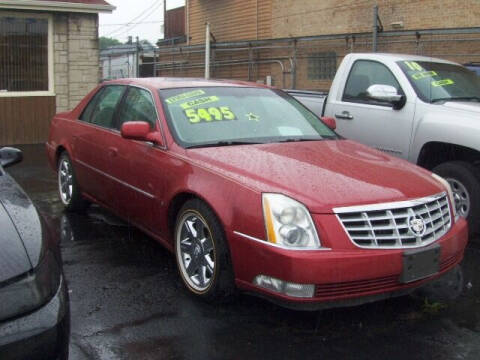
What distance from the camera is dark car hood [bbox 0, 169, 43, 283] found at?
254 centimetres

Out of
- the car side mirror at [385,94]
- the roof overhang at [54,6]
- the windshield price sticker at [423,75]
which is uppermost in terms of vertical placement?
the roof overhang at [54,6]

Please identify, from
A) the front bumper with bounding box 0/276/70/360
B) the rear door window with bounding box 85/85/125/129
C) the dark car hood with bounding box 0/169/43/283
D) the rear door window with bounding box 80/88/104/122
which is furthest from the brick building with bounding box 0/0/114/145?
the front bumper with bounding box 0/276/70/360

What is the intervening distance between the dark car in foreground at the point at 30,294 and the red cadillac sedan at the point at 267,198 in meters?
1.17

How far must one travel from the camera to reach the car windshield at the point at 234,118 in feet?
14.6

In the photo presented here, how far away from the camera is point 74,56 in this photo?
11.7 metres

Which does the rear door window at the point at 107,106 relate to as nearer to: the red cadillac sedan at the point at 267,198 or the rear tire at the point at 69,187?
the red cadillac sedan at the point at 267,198

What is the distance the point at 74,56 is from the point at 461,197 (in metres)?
8.70

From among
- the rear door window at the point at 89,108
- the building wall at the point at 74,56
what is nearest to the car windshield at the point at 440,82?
the rear door window at the point at 89,108

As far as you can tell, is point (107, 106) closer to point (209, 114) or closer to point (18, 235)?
point (209, 114)

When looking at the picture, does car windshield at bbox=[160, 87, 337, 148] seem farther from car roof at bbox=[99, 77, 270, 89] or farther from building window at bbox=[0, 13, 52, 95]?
building window at bbox=[0, 13, 52, 95]

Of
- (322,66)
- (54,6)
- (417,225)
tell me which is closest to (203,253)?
(417,225)

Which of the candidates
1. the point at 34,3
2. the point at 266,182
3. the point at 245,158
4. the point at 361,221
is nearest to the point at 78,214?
the point at 245,158

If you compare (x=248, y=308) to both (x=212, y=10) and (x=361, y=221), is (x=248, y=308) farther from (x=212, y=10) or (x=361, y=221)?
(x=212, y=10)

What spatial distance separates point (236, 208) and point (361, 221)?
756 mm
